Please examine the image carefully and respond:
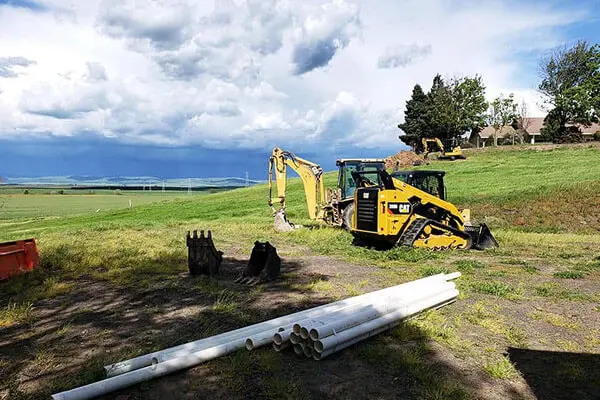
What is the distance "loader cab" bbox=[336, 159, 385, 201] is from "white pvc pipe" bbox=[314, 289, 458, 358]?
9826mm

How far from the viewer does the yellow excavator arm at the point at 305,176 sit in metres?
17.5

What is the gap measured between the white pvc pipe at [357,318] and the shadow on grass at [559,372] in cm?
143

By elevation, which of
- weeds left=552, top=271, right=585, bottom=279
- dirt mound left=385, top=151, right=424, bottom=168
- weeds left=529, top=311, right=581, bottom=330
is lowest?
weeds left=552, top=271, right=585, bottom=279

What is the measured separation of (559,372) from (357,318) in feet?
7.18

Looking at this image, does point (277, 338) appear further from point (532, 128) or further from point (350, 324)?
point (532, 128)

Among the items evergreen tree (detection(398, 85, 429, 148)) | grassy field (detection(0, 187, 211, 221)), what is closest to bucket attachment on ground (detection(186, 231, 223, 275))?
grassy field (detection(0, 187, 211, 221))

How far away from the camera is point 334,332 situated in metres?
5.06

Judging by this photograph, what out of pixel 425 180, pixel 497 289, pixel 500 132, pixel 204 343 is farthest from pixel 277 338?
pixel 500 132

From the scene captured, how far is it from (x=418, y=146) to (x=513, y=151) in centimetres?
1535

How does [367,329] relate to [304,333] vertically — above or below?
below

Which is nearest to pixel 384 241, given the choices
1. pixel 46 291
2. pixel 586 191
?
pixel 46 291

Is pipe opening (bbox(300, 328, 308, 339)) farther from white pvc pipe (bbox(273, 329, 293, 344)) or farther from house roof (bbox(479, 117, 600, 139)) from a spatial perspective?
house roof (bbox(479, 117, 600, 139))

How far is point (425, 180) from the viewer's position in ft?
45.1

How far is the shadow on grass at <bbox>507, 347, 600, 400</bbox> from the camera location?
4391 mm
